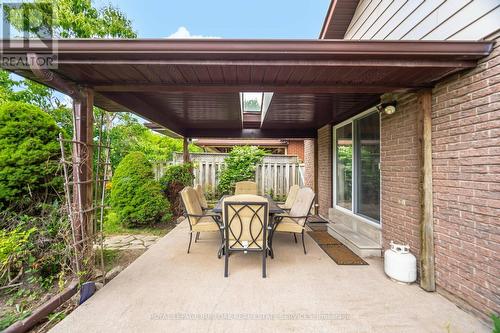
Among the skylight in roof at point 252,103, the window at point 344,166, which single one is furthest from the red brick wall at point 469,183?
the skylight in roof at point 252,103

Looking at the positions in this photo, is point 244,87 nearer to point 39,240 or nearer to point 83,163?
point 83,163

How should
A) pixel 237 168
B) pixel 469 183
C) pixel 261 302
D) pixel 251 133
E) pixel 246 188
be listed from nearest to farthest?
pixel 469 183
pixel 261 302
pixel 246 188
pixel 251 133
pixel 237 168

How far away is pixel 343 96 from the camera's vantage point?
3.69m

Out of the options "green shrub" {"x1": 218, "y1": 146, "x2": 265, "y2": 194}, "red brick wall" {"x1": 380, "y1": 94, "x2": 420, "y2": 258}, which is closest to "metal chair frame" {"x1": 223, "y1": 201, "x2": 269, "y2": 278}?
"red brick wall" {"x1": 380, "y1": 94, "x2": 420, "y2": 258}

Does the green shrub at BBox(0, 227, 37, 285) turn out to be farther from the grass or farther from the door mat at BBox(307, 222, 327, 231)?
the door mat at BBox(307, 222, 327, 231)

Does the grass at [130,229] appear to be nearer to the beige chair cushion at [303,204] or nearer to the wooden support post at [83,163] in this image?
the wooden support post at [83,163]

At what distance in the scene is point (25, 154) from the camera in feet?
9.08

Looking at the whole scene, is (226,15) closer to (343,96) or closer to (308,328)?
(343,96)

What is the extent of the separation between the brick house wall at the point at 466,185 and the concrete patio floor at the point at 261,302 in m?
0.32

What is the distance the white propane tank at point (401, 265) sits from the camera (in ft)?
8.95

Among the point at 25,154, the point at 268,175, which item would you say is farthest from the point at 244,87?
the point at 268,175

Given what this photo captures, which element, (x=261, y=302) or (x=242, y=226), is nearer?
(x=261, y=302)

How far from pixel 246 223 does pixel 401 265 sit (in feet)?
6.27

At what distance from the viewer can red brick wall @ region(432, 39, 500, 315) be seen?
2002 millimetres
